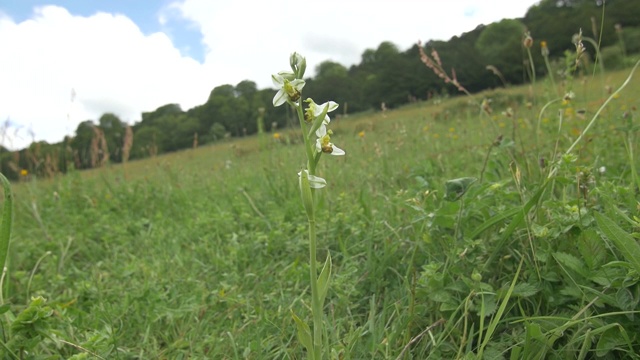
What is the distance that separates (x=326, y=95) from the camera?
6.29 metres

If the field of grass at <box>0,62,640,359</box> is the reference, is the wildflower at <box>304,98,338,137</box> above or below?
above

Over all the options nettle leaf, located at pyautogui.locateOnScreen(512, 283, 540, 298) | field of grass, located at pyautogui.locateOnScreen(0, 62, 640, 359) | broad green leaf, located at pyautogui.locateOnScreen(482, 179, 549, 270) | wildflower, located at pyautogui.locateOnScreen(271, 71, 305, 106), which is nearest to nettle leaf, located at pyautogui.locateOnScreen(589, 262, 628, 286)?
field of grass, located at pyautogui.locateOnScreen(0, 62, 640, 359)

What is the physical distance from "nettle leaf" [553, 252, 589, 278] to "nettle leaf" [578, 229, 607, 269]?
17 mm

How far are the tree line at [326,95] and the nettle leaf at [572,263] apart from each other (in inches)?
31.5

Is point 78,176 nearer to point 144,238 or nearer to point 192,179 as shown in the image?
point 192,179

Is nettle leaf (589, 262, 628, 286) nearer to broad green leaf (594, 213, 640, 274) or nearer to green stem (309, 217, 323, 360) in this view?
broad green leaf (594, 213, 640, 274)

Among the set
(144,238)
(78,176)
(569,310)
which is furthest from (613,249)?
(78,176)

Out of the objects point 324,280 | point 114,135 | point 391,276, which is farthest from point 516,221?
point 114,135

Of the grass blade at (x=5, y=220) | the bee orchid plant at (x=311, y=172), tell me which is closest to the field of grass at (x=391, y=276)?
the grass blade at (x=5, y=220)

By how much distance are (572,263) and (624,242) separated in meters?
0.15

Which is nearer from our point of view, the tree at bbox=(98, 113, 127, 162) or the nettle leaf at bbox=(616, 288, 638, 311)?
the nettle leaf at bbox=(616, 288, 638, 311)

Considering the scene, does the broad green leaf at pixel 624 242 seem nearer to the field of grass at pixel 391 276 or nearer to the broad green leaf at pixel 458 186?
the field of grass at pixel 391 276

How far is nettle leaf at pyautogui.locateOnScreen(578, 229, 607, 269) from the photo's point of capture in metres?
1.03

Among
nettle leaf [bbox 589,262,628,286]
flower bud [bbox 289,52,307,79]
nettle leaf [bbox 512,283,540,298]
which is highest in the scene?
flower bud [bbox 289,52,307,79]
